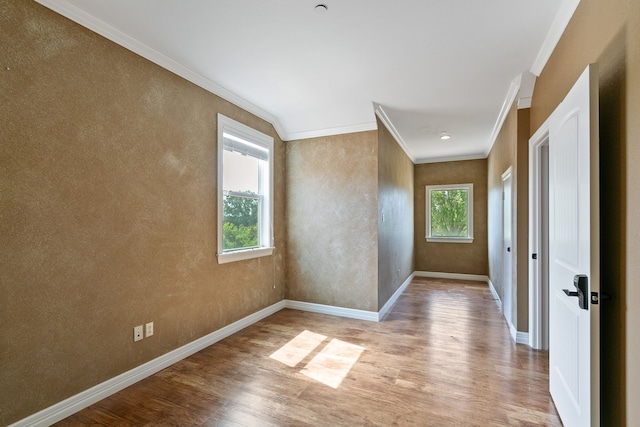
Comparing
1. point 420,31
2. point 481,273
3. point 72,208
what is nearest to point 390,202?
point 420,31

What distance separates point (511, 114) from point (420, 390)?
315 centimetres

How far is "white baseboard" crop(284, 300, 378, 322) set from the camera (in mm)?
3877

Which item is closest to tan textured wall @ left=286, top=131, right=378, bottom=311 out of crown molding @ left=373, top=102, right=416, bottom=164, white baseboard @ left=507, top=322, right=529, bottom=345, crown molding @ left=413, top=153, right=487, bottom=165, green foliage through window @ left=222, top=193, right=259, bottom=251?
crown molding @ left=373, top=102, right=416, bottom=164

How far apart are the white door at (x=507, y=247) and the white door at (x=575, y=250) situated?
1.57 meters

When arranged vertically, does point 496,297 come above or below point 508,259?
below

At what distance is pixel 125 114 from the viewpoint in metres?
2.31

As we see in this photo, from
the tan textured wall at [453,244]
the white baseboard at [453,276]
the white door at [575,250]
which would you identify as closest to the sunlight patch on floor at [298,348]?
the white door at [575,250]

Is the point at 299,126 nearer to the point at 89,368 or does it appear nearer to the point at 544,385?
the point at 89,368

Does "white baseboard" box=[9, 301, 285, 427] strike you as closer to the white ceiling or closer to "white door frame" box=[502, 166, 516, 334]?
the white ceiling

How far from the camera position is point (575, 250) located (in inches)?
61.4

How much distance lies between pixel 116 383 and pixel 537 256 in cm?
384

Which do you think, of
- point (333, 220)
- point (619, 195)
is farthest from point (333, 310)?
point (619, 195)

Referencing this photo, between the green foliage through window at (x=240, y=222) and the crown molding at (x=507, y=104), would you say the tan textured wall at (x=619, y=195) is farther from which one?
the green foliage through window at (x=240, y=222)

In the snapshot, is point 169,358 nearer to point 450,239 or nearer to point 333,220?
point 333,220
